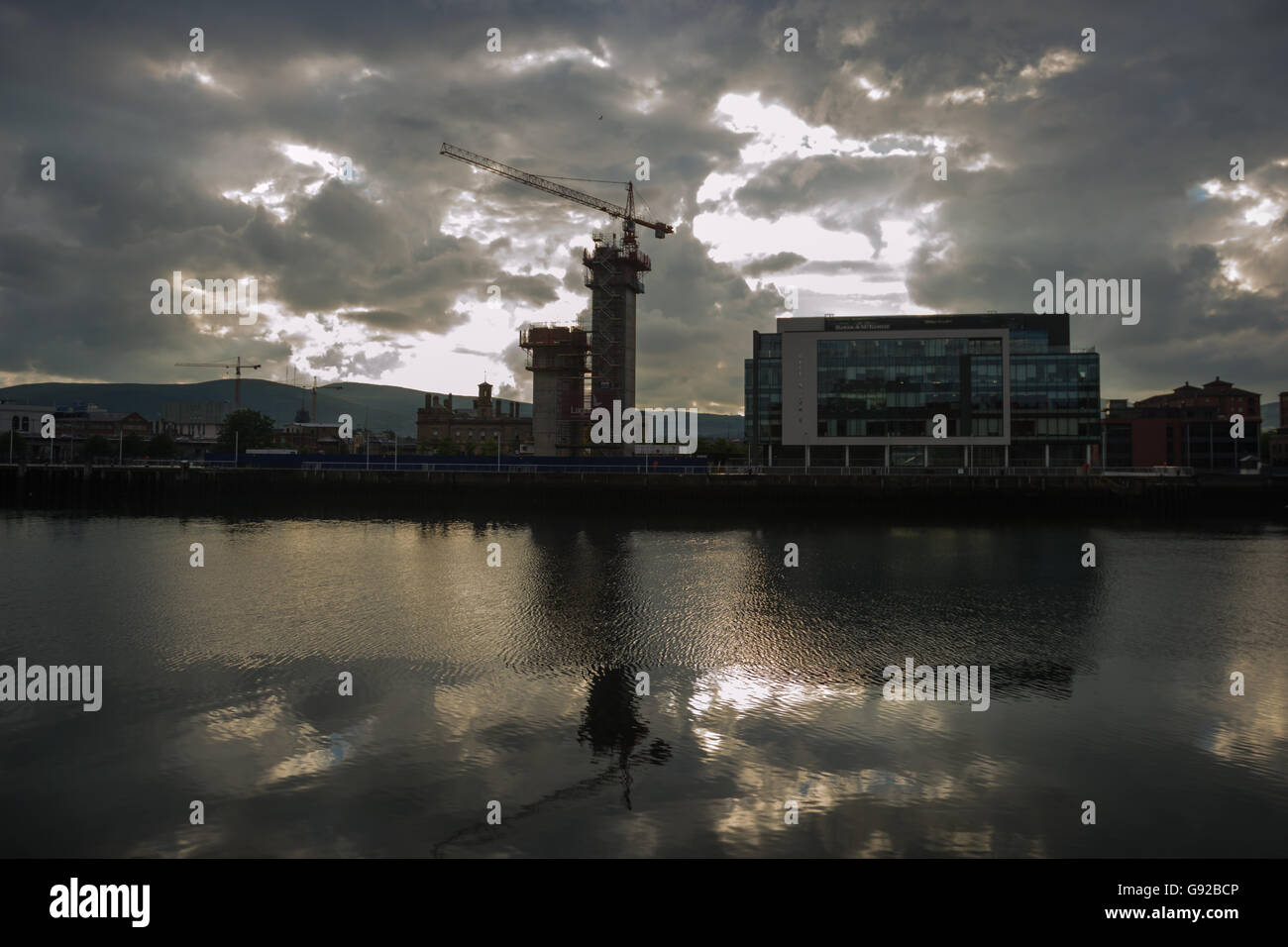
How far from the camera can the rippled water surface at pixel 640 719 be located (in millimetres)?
12688

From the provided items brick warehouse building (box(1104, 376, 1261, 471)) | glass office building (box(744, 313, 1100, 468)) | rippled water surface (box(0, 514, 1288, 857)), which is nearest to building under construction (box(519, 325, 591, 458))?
glass office building (box(744, 313, 1100, 468))

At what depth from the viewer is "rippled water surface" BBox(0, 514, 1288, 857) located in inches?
500

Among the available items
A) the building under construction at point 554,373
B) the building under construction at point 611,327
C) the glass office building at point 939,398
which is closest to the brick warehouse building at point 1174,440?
the glass office building at point 939,398

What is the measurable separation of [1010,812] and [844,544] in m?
40.3

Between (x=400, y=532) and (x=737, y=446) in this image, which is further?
(x=737, y=446)

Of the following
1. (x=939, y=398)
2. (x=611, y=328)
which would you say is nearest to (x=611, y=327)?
(x=611, y=328)

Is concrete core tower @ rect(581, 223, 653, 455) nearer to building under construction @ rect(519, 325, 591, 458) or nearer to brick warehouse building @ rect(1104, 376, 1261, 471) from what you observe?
building under construction @ rect(519, 325, 591, 458)

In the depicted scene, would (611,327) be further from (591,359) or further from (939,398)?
(939,398)

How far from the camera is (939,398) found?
10194 centimetres

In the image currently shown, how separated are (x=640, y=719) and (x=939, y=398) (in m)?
96.0

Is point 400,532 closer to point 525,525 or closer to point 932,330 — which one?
point 525,525

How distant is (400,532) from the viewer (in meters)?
61.2
